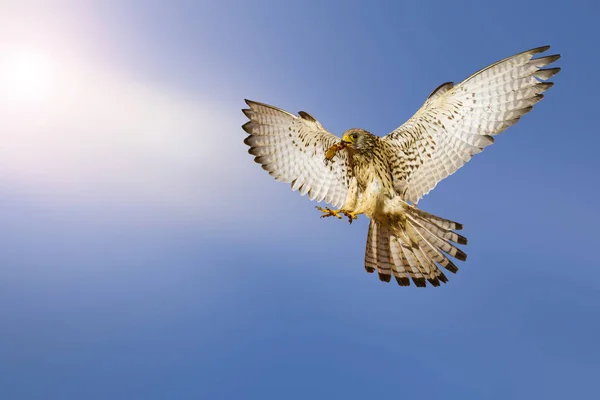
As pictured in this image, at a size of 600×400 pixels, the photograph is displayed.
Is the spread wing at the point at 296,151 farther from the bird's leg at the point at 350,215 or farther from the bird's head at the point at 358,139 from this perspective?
the bird's leg at the point at 350,215

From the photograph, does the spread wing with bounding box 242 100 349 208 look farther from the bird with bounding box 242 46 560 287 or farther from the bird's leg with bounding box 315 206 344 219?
the bird's leg with bounding box 315 206 344 219

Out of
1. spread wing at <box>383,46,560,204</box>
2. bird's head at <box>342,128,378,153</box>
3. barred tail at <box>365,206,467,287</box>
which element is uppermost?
spread wing at <box>383,46,560,204</box>

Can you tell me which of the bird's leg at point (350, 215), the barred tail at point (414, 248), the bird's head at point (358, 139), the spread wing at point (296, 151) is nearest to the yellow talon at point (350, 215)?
the bird's leg at point (350, 215)

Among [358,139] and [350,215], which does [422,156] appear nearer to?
[358,139]

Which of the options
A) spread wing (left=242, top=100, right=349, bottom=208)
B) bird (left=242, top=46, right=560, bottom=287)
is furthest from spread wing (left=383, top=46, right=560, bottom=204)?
spread wing (left=242, top=100, right=349, bottom=208)

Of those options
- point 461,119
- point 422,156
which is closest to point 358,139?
point 422,156

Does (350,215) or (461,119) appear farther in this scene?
(461,119)

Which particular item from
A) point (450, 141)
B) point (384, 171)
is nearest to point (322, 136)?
point (384, 171)
